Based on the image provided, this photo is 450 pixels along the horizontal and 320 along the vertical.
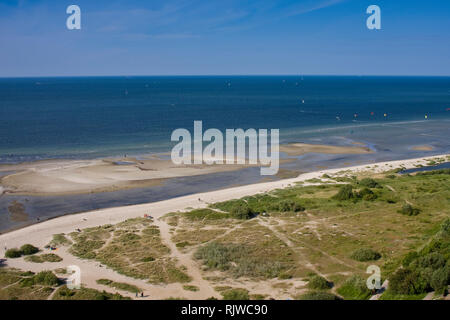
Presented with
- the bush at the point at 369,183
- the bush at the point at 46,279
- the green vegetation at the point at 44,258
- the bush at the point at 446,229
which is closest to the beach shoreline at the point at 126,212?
the green vegetation at the point at 44,258

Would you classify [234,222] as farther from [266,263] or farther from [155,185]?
[155,185]

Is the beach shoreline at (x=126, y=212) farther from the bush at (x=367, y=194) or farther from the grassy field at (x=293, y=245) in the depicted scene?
the bush at (x=367, y=194)

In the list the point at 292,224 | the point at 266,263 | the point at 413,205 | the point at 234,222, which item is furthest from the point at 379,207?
the point at 266,263

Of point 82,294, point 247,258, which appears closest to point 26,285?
point 82,294

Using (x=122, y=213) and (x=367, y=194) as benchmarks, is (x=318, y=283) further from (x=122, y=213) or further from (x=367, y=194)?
(x=122, y=213)

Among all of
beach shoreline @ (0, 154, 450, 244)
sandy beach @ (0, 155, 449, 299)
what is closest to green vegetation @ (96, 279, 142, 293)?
sandy beach @ (0, 155, 449, 299)
